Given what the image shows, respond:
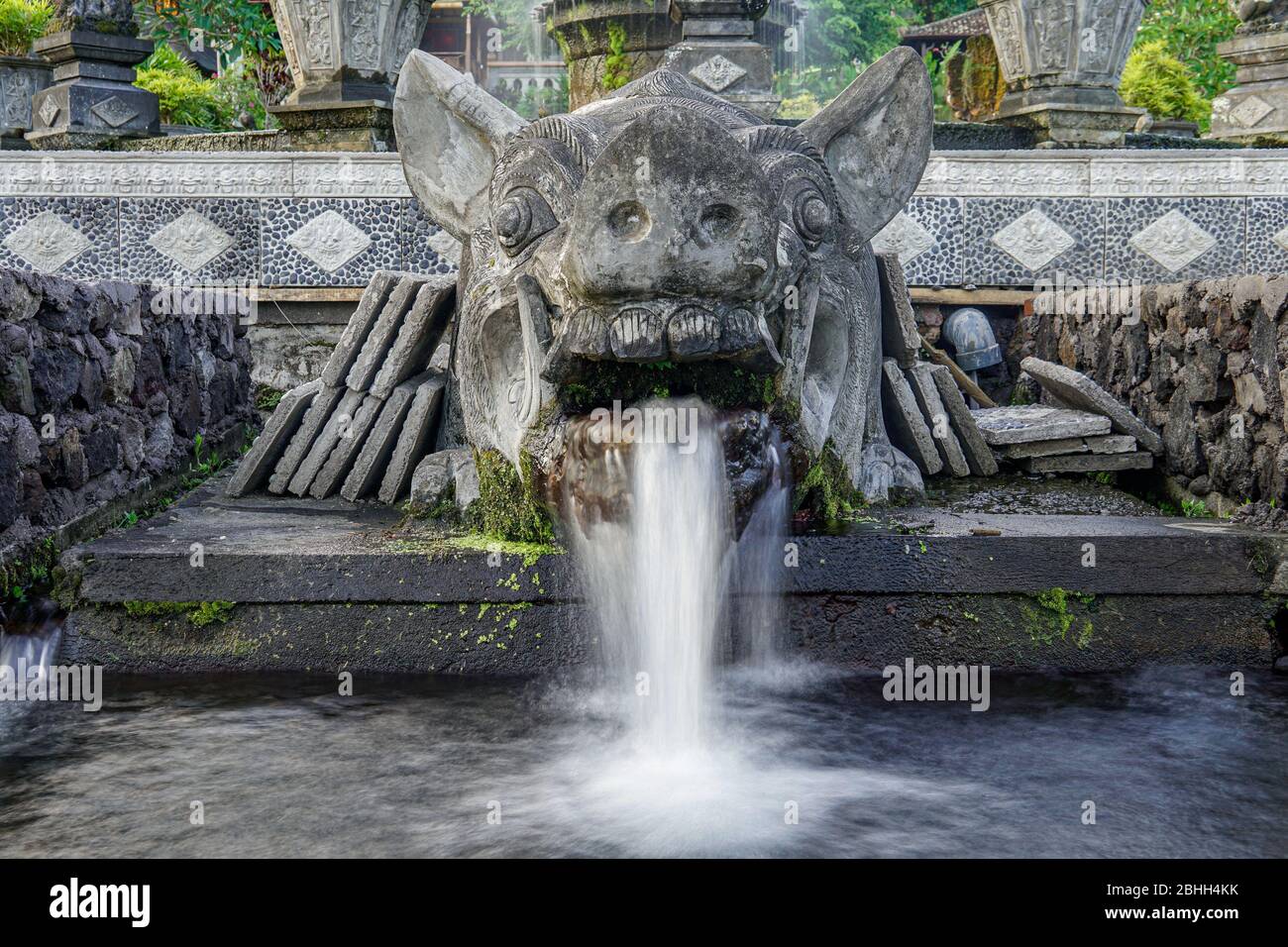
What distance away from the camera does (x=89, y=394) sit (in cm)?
473

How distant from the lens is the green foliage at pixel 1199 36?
58.8 ft

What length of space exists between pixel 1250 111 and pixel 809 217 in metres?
6.81

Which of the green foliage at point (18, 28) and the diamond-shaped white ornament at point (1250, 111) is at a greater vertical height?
the green foliage at point (18, 28)

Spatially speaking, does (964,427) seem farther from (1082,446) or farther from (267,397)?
(267,397)

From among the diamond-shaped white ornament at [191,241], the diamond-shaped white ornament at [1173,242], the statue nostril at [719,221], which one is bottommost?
the statue nostril at [719,221]

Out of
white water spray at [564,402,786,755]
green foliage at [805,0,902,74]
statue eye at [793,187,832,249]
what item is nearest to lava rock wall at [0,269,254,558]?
white water spray at [564,402,786,755]

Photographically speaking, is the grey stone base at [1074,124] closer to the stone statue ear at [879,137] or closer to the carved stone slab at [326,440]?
the stone statue ear at [879,137]

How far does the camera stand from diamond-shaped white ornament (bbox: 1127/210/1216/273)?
7793mm

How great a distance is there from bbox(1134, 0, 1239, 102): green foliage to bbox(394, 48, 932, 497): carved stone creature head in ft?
49.5

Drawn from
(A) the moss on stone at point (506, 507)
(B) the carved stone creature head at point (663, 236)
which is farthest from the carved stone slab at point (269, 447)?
(A) the moss on stone at point (506, 507)

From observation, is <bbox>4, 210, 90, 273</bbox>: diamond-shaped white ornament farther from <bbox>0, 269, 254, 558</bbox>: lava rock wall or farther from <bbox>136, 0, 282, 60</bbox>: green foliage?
<bbox>136, 0, 282, 60</bbox>: green foliage

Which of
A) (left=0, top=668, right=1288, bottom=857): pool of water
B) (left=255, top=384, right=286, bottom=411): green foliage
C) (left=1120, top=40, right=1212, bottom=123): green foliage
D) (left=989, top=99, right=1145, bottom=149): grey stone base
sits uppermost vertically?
(left=1120, top=40, right=1212, bottom=123): green foliage

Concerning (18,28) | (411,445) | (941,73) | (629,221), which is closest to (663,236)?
(629,221)

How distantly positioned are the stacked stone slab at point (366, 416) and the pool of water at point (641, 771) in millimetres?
1161
